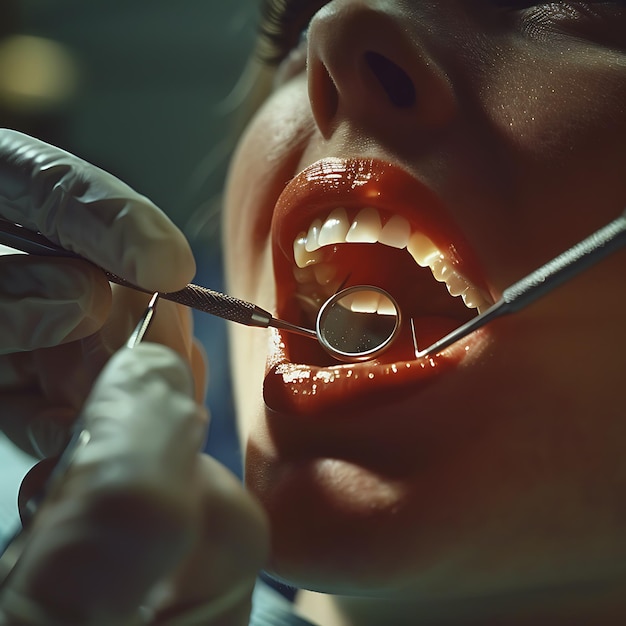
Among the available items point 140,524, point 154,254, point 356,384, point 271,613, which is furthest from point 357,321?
point 271,613

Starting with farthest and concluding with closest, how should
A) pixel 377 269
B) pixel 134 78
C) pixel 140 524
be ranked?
pixel 134 78 < pixel 377 269 < pixel 140 524

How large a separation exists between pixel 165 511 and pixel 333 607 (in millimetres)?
564

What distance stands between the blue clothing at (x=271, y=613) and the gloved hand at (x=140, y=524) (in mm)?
523

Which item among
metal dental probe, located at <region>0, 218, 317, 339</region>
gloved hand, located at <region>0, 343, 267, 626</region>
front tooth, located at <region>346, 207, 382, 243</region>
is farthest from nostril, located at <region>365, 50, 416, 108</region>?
gloved hand, located at <region>0, 343, 267, 626</region>

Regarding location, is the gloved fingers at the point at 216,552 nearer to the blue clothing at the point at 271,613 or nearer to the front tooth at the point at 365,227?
the front tooth at the point at 365,227

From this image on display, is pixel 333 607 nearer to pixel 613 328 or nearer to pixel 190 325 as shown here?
pixel 190 325

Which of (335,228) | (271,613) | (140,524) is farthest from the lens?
(271,613)

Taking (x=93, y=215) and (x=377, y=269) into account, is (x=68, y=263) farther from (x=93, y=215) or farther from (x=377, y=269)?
(x=377, y=269)

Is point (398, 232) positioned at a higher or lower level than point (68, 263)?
higher

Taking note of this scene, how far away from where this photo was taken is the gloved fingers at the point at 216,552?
53 cm

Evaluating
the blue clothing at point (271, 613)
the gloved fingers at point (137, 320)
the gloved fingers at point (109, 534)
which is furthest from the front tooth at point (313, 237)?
the blue clothing at point (271, 613)

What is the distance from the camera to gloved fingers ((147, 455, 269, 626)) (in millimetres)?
529

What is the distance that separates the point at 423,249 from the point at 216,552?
353 mm

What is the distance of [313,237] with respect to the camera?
786 millimetres
